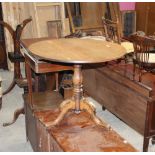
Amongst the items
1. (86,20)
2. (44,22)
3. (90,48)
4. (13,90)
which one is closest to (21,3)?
(44,22)

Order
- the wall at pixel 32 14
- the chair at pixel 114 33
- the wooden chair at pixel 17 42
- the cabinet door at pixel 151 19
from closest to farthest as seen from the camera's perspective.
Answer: the wooden chair at pixel 17 42 < the chair at pixel 114 33 < the wall at pixel 32 14 < the cabinet door at pixel 151 19

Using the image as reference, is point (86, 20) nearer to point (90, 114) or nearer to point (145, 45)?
point (145, 45)

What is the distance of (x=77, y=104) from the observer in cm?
246

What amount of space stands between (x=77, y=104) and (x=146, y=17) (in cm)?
349

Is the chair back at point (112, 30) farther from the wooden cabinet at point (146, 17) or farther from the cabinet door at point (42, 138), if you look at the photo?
the cabinet door at point (42, 138)

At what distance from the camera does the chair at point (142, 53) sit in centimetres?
275

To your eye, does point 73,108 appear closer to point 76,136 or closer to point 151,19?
point 76,136

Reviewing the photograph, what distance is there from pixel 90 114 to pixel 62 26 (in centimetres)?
251

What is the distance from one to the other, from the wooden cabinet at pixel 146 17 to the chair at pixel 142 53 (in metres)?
2.33

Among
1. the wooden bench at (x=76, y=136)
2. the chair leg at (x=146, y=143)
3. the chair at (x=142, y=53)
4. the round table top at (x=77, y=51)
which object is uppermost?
the round table top at (x=77, y=51)

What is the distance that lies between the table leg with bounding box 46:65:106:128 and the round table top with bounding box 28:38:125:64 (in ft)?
0.58

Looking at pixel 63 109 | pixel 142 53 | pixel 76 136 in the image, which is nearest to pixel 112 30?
pixel 142 53

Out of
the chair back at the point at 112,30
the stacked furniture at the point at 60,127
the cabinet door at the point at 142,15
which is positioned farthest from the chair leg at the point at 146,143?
the cabinet door at the point at 142,15

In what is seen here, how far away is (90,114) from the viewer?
2.47 m
